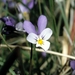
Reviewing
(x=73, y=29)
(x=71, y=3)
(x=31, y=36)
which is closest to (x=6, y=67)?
(x=31, y=36)

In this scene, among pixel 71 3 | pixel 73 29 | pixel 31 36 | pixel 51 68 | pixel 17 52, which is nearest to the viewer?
pixel 17 52

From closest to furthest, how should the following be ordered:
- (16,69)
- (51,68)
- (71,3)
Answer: (16,69), (51,68), (71,3)

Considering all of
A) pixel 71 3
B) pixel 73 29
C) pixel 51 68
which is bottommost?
pixel 51 68

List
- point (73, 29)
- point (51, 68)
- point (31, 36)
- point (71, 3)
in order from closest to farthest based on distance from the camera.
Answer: point (31, 36) → point (51, 68) → point (73, 29) → point (71, 3)

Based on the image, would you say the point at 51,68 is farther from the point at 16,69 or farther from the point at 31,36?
the point at 31,36

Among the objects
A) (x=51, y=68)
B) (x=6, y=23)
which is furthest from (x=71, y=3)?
(x=6, y=23)

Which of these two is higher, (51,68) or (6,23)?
(6,23)

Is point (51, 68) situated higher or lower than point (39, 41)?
lower

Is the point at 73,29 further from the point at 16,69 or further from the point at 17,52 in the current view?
the point at 17,52

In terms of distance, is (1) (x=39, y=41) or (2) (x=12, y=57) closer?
(2) (x=12, y=57)
